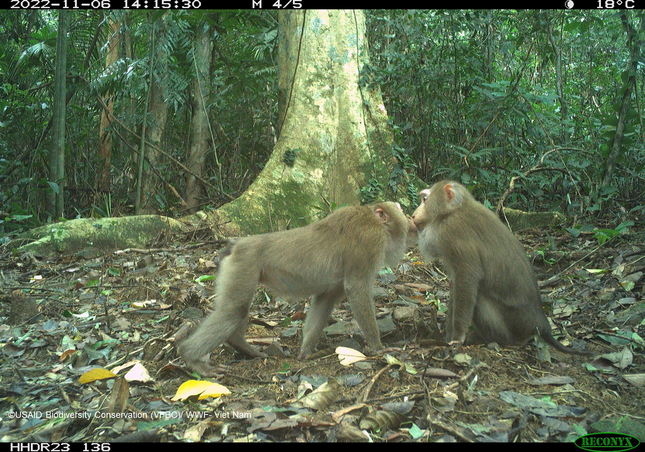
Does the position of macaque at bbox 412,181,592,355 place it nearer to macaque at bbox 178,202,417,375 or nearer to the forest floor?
the forest floor

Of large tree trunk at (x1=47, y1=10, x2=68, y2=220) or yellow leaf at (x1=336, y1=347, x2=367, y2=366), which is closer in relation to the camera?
yellow leaf at (x1=336, y1=347, x2=367, y2=366)

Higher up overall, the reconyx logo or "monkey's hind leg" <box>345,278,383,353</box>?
"monkey's hind leg" <box>345,278,383,353</box>

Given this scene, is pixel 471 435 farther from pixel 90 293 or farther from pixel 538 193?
pixel 538 193

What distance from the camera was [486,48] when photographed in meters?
8.42

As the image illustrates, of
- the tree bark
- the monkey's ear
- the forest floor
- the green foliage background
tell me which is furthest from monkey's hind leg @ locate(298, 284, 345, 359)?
the tree bark

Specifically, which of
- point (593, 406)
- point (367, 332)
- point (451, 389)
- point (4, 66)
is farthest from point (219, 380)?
point (4, 66)

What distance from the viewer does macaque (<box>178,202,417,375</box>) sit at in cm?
366

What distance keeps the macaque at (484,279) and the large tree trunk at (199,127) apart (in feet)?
20.7

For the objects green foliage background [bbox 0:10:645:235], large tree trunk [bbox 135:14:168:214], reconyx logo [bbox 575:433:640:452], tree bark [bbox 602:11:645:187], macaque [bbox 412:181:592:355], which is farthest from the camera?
large tree trunk [bbox 135:14:168:214]

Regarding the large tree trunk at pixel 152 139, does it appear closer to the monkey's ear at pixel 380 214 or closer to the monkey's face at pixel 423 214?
the monkey's ear at pixel 380 214

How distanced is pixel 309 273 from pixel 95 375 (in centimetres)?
160

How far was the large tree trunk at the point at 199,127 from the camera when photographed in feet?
31.4

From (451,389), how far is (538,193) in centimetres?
511

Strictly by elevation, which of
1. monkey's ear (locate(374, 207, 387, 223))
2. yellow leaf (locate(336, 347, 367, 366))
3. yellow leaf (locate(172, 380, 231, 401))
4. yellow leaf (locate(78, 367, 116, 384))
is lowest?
yellow leaf (locate(78, 367, 116, 384))
